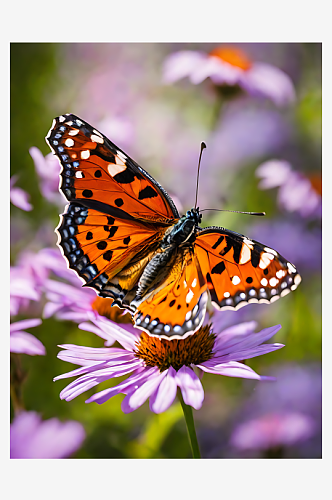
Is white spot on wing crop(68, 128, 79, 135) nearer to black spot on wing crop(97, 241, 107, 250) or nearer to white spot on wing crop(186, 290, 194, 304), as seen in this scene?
black spot on wing crop(97, 241, 107, 250)

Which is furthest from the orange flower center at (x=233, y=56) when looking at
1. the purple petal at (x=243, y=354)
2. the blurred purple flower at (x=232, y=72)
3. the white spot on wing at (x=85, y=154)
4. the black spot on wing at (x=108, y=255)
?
the purple petal at (x=243, y=354)

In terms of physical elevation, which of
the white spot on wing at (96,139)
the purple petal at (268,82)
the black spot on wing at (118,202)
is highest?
the purple petal at (268,82)

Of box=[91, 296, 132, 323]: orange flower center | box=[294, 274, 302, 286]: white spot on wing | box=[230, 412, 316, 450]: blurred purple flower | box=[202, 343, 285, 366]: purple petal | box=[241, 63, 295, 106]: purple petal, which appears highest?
box=[241, 63, 295, 106]: purple petal

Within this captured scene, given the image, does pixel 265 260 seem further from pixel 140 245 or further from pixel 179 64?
pixel 179 64

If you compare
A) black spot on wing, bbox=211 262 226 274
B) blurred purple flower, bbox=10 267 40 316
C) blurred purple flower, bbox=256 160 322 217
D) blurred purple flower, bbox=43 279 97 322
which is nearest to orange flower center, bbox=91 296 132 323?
blurred purple flower, bbox=43 279 97 322

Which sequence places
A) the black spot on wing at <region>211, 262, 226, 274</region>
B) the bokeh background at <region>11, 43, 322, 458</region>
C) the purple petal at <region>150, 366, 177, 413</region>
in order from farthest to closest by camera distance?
the bokeh background at <region>11, 43, 322, 458</region>
the black spot on wing at <region>211, 262, 226, 274</region>
the purple petal at <region>150, 366, 177, 413</region>

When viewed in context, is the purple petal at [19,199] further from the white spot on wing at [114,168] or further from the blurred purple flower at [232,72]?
the blurred purple flower at [232,72]

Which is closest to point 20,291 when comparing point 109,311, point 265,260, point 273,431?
point 109,311
